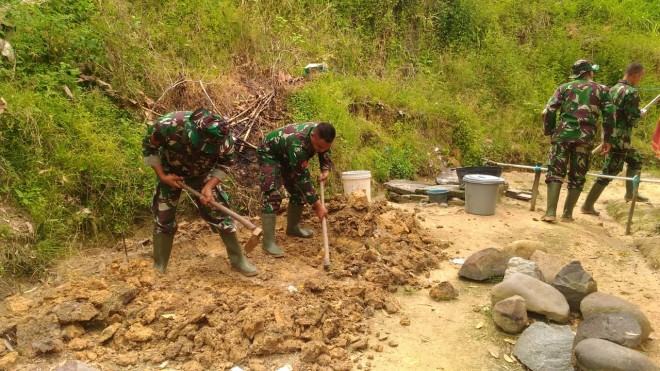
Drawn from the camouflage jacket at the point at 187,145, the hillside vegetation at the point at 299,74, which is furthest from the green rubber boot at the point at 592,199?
the camouflage jacket at the point at 187,145

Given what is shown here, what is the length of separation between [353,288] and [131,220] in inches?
95.3

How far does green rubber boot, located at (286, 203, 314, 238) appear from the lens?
501 cm

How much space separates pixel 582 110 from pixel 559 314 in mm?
3040

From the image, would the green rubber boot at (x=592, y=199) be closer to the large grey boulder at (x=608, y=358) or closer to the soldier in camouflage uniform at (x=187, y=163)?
the large grey boulder at (x=608, y=358)

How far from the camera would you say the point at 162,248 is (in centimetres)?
404

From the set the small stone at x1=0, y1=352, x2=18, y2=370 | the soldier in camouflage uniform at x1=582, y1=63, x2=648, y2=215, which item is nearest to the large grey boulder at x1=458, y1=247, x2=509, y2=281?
the soldier in camouflage uniform at x1=582, y1=63, x2=648, y2=215

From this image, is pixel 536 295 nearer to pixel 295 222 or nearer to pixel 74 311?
pixel 295 222

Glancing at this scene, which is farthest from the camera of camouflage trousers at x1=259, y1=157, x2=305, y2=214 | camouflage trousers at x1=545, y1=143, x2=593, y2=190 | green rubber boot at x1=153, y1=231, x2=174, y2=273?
camouflage trousers at x1=545, y1=143, x2=593, y2=190

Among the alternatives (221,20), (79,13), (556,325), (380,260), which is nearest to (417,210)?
(380,260)

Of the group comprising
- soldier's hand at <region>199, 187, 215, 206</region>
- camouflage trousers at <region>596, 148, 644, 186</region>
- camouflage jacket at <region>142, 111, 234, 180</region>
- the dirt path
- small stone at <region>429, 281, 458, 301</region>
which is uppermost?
camouflage jacket at <region>142, 111, 234, 180</region>

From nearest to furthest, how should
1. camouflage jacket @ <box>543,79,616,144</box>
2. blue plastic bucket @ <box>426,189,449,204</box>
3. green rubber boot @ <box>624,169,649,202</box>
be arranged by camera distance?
camouflage jacket @ <box>543,79,616,144</box>
blue plastic bucket @ <box>426,189,449,204</box>
green rubber boot @ <box>624,169,649,202</box>

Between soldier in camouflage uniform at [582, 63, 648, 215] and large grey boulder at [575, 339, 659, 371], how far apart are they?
405 centimetres

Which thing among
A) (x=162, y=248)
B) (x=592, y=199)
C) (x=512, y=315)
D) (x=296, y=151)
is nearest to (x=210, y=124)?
(x=296, y=151)

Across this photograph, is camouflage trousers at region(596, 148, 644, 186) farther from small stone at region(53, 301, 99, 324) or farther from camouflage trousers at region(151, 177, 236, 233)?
small stone at region(53, 301, 99, 324)
